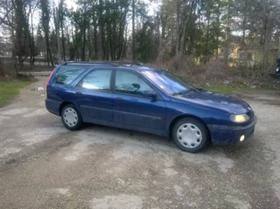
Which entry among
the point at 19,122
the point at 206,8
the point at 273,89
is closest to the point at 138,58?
the point at 206,8

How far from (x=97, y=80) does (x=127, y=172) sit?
261 cm

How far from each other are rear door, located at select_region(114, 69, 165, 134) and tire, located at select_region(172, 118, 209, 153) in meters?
0.31

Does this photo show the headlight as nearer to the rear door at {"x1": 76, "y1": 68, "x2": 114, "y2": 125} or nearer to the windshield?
the windshield

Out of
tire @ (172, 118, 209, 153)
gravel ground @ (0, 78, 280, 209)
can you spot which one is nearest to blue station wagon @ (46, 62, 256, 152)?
tire @ (172, 118, 209, 153)

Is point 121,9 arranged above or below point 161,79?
above

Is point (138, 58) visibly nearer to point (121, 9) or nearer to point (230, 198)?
point (121, 9)

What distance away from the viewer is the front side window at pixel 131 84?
6.36 m

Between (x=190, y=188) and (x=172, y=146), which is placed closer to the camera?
(x=190, y=188)

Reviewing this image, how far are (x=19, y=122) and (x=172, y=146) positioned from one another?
412 cm

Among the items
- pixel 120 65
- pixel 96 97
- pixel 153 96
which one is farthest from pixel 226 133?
pixel 96 97

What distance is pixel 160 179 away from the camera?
4781 mm

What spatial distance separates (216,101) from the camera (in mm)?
6082

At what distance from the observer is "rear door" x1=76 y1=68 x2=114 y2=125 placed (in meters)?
6.81

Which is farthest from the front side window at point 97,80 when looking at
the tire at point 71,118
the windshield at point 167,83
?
the windshield at point 167,83
